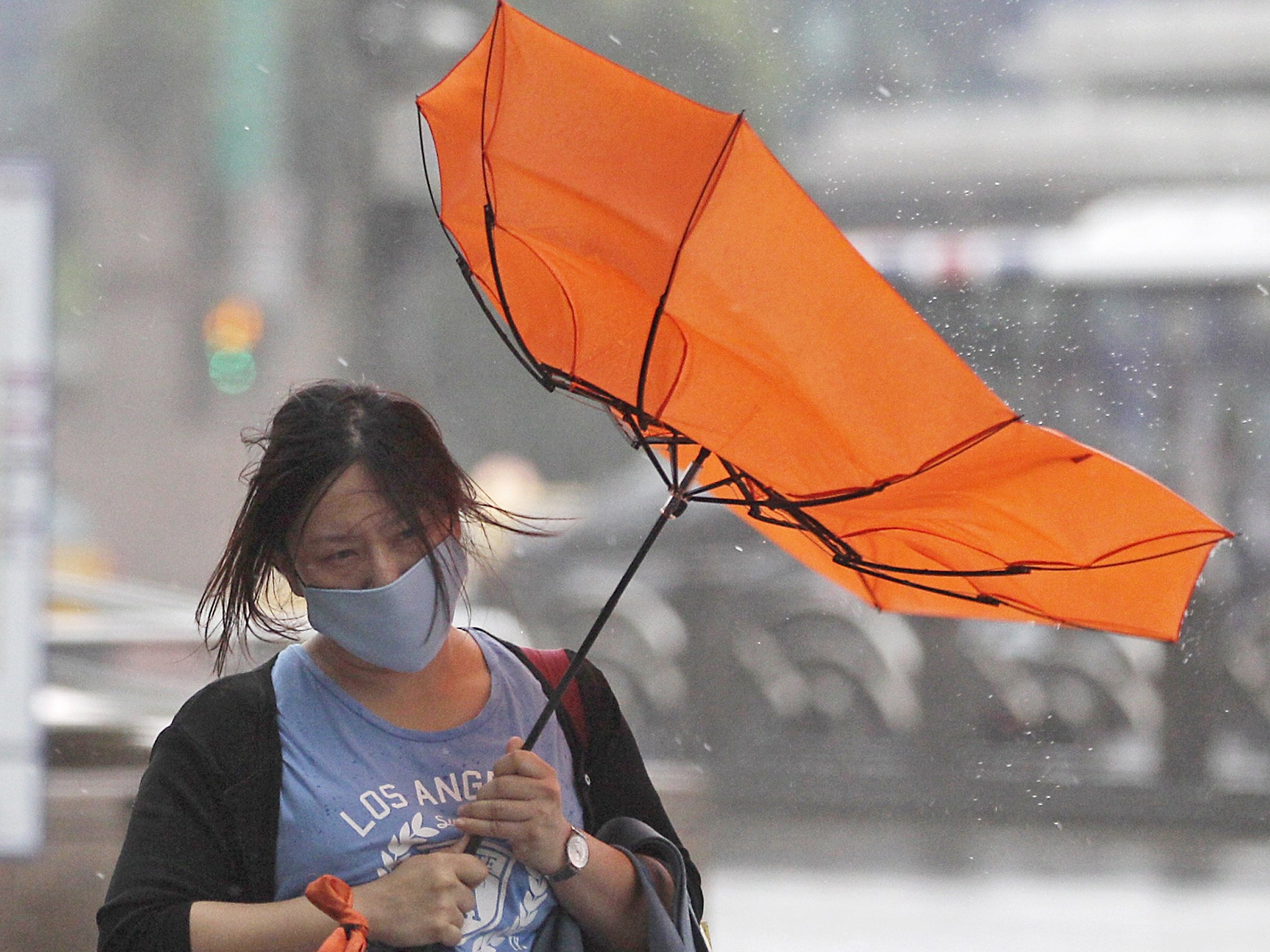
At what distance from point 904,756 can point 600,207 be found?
6.51 feet

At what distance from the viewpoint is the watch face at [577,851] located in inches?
56.5

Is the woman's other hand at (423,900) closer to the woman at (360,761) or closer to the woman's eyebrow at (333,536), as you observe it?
the woman at (360,761)

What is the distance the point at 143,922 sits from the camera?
4.34 feet

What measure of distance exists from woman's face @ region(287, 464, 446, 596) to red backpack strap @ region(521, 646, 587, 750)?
25 centimetres

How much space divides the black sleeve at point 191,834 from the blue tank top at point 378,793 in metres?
0.03

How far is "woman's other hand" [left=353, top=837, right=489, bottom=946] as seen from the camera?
1329 mm

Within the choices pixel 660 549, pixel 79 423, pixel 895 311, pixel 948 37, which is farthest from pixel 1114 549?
pixel 79 423

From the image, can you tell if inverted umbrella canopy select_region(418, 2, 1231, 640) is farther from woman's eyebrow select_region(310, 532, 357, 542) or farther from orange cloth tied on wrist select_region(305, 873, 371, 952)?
orange cloth tied on wrist select_region(305, 873, 371, 952)

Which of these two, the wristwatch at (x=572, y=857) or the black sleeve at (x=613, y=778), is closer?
the wristwatch at (x=572, y=857)

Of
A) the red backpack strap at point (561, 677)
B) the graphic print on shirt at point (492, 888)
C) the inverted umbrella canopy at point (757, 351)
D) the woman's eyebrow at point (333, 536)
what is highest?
the inverted umbrella canopy at point (757, 351)

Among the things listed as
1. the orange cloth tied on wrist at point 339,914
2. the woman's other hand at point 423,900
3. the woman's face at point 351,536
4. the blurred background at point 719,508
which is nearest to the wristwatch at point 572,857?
the woman's other hand at point 423,900

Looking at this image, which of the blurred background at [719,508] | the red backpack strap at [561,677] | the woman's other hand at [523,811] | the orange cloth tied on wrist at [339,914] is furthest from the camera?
the blurred background at [719,508]

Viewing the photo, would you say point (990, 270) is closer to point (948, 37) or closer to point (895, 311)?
point (948, 37)

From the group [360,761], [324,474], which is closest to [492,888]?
[360,761]
